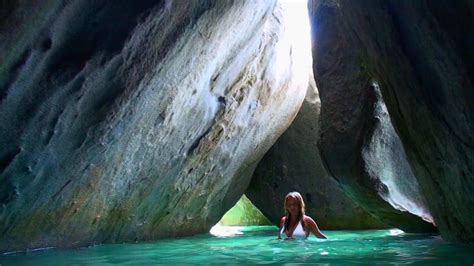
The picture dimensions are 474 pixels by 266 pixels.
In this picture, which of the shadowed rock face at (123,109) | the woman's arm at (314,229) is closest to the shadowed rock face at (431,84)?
the shadowed rock face at (123,109)

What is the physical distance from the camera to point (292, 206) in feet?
28.5

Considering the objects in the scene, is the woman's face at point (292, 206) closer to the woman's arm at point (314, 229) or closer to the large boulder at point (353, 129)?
the woman's arm at point (314, 229)

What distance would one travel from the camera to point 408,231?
8641mm

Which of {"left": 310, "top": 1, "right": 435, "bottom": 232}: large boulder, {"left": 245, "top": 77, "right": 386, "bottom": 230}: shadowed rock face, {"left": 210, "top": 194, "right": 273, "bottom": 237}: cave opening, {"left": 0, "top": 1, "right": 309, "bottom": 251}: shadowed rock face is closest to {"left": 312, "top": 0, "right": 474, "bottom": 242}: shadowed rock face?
{"left": 310, "top": 1, "right": 435, "bottom": 232}: large boulder

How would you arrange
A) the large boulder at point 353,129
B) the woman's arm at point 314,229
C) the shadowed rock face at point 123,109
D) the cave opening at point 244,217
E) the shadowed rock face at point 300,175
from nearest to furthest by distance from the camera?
the shadowed rock face at point 123,109 < the large boulder at point 353,129 < the woman's arm at point 314,229 < the shadowed rock face at point 300,175 < the cave opening at point 244,217

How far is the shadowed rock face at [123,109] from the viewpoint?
466 cm

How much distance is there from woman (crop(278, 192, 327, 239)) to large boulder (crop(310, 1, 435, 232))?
81cm

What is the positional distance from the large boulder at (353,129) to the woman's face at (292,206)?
946 millimetres

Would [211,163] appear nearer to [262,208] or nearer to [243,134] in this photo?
[243,134]

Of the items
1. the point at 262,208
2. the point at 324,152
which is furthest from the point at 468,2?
the point at 262,208

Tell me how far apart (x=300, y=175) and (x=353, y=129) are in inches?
189

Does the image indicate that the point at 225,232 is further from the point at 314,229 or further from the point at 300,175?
the point at 314,229

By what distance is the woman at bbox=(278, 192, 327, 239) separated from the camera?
8234mm

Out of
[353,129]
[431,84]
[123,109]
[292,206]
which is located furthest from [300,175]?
[431,84]
